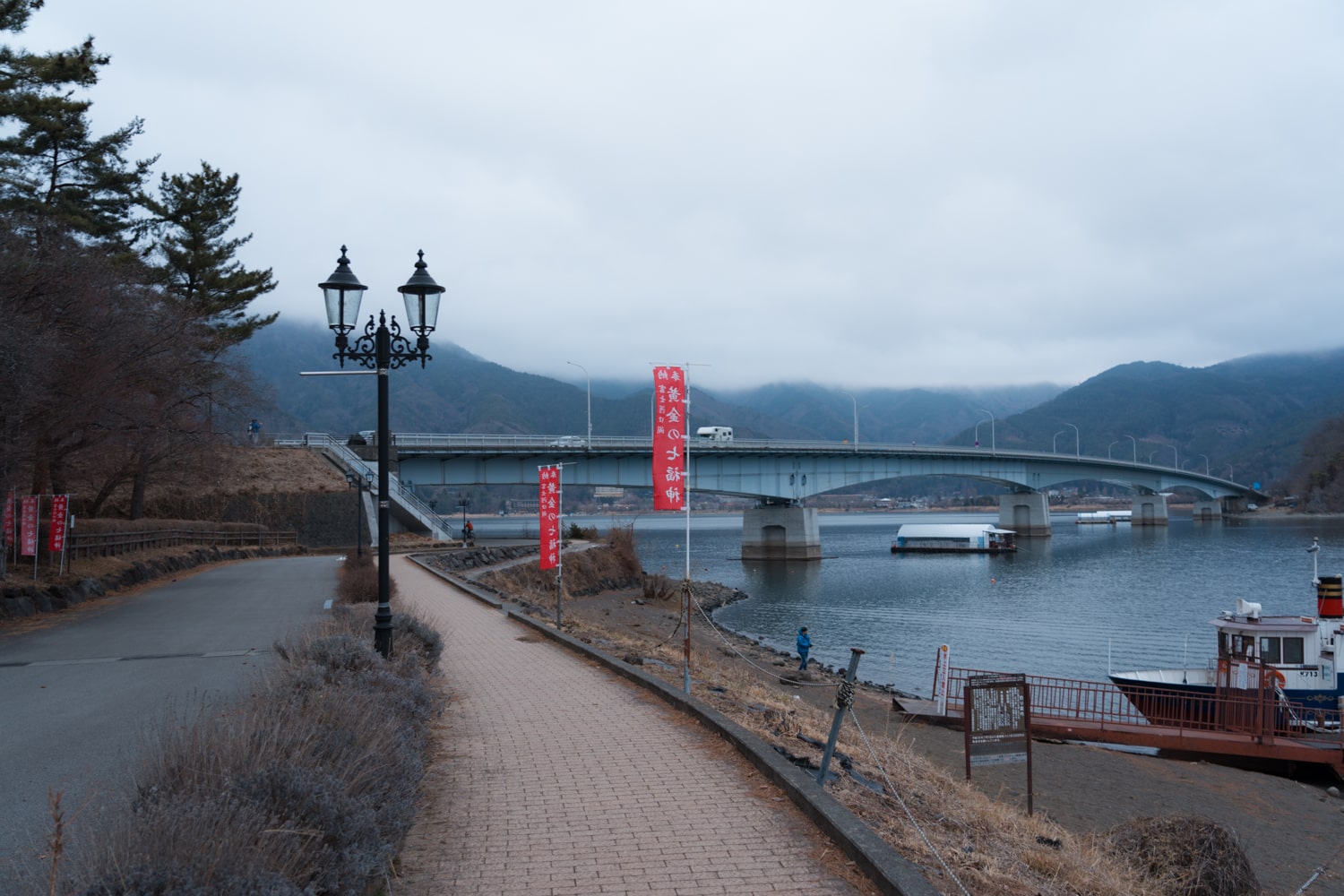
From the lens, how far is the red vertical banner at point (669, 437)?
1341cm

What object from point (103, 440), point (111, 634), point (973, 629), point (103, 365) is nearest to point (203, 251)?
point (103, 440)

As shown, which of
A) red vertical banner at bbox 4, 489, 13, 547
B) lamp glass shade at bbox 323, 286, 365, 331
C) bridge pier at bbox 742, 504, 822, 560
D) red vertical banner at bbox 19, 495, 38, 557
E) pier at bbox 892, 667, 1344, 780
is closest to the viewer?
lamp glass shade at bbox 323, 286, 365, 331

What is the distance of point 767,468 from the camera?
62500 mm

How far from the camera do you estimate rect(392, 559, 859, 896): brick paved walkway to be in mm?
5152

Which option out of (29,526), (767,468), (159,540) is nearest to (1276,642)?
(29,526)

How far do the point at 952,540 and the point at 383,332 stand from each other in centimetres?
6990

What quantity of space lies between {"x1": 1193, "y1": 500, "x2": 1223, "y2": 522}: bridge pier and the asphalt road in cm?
13797

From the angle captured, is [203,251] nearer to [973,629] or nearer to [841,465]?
[973,629]

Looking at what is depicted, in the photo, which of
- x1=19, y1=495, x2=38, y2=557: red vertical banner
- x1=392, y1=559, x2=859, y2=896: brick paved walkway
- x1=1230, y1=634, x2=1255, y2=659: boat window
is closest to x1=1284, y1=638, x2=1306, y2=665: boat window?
x1=1230, y1=634, x2=1255, y2=659: boat window

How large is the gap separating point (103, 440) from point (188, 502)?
22.0m

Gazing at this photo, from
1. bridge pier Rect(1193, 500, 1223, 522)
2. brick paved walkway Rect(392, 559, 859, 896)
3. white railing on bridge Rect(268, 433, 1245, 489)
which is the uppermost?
white railing on bridge Rect(268, 433, 1245, 489)

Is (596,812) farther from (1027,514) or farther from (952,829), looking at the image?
(1027,514)

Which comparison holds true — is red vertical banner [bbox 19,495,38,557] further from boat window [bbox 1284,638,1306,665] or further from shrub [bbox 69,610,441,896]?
boat window [bbox 1284,638,1306,665]

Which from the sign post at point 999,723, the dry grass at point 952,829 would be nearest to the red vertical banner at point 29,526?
the dry grass at point 952,829
